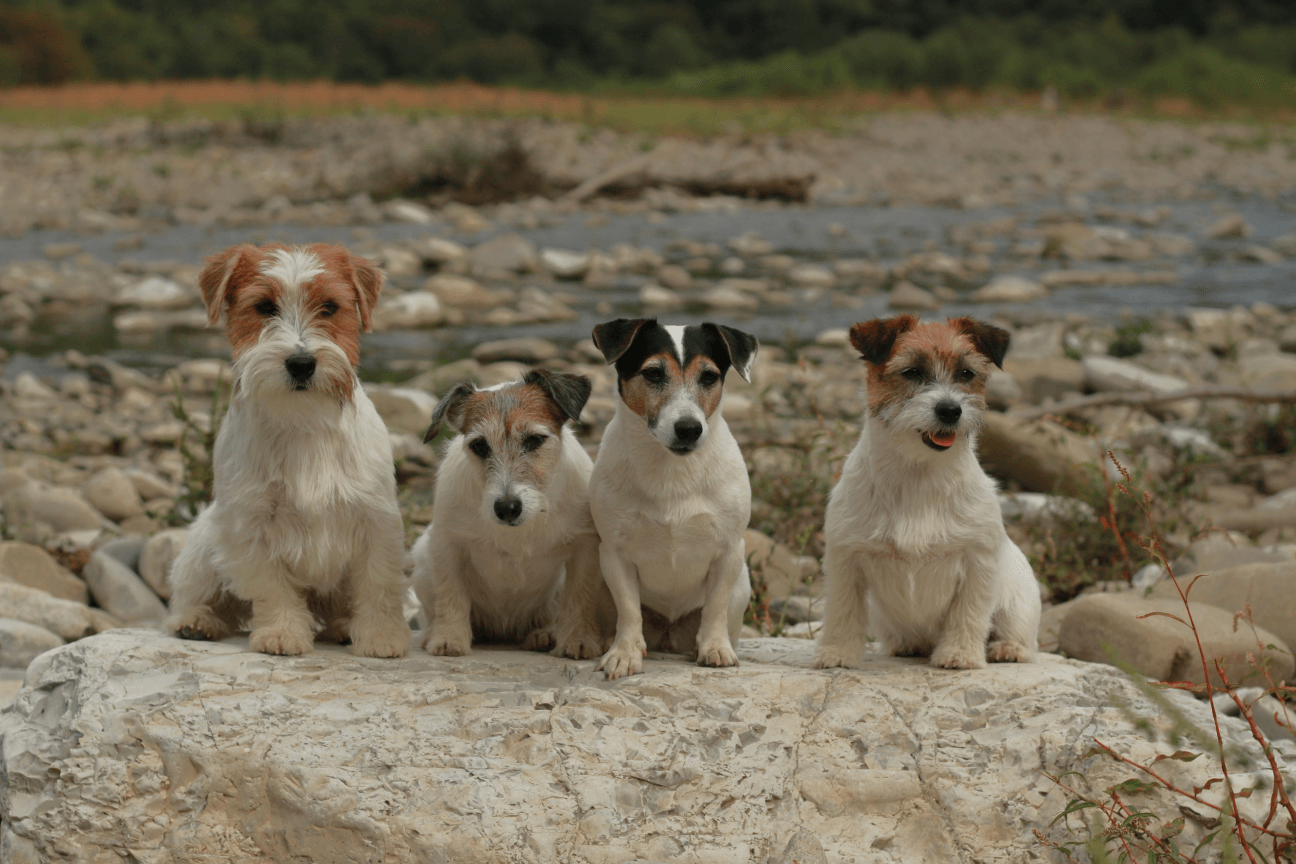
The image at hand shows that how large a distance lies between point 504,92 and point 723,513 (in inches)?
1942

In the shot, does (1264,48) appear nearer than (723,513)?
No

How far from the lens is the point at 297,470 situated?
5230 millimetres

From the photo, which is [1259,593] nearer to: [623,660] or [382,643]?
[623,660]

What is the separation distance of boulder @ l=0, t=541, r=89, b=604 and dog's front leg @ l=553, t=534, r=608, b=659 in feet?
14.4

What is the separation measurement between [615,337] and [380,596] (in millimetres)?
1610

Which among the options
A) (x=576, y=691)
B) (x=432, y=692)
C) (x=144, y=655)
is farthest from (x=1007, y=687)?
(x=144, y=655)

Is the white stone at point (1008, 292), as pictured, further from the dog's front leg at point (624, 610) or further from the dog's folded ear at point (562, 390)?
the dog's front leg at point (624, 610)

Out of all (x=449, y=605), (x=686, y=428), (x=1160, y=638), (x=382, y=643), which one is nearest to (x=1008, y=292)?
(x=1160, y=638)

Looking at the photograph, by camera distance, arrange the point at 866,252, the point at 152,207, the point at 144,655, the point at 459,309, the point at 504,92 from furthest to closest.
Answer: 1. the point at 504,92
2. the point at 152,207
3. the point at 866,252
4. the point at 459,309
5. the point at 144,655

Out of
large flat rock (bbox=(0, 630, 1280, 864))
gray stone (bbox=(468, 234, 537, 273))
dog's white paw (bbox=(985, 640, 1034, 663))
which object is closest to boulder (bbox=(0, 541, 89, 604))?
large flat rock (bbox=(0, 630, 1280, 864))

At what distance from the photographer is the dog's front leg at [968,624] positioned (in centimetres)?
525

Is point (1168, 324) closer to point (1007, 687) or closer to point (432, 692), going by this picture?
point (1007, 687)

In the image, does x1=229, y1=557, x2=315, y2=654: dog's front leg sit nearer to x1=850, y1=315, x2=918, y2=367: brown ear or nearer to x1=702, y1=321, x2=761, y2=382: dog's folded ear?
x1=702, y1=321, x2=761, y2=382: dog's folded ear

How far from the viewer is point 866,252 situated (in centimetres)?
2384
